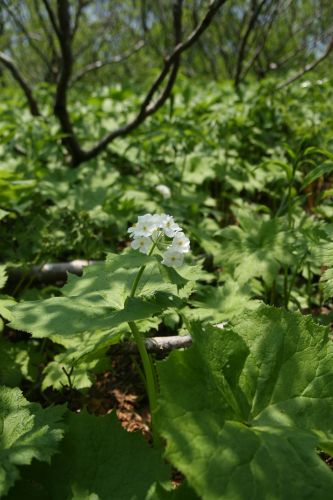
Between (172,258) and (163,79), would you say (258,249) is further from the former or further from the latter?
(163,79)

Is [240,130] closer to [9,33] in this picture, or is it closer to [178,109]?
[178,109]

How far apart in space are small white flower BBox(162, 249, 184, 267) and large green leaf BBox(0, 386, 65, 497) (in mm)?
591

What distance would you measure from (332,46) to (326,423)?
5.46m

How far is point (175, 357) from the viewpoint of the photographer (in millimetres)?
1211

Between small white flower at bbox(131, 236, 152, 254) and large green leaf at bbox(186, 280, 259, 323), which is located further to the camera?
large green leaf at bbox(186, 280, 259, 323)

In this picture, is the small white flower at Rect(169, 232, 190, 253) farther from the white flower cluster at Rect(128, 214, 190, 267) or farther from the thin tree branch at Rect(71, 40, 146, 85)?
the thin tree branch at Rect(71, 40, 146, 85)

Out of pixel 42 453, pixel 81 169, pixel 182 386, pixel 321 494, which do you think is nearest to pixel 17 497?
pixel 42 453

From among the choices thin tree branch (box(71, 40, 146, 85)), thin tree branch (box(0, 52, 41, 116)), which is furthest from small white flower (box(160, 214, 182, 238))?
thin tree branch (box(71, 40, 146, 85))

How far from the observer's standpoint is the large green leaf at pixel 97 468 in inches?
50.4

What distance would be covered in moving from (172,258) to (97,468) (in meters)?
0.70

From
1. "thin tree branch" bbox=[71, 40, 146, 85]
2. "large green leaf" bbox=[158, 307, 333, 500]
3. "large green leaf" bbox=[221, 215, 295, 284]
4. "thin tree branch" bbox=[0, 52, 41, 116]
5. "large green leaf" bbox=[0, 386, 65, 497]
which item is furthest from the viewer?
"thin tree branch" bbox=[71, 40, 146, 85]

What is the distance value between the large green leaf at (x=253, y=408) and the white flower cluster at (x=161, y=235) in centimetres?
→ 28

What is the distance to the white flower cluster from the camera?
4.71ft

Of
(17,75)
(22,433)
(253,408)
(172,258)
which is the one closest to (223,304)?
(172,258)
